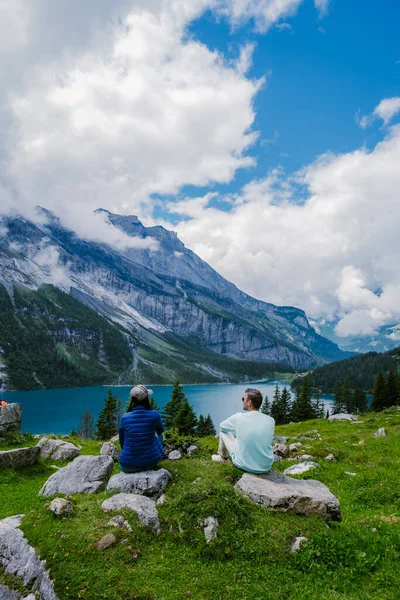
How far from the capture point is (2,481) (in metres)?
16.5

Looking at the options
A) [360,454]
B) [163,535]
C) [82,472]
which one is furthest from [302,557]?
[360,454]

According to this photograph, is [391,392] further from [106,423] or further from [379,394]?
[106,423]

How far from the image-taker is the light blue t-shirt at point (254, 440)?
10398 millimetres

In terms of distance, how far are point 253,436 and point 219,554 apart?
3.36 metres

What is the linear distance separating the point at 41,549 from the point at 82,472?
4500 millimetres

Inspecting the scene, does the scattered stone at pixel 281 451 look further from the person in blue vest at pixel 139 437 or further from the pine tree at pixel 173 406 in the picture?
the pine tree at pixel 173 406

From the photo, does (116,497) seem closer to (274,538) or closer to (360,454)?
(274,538)

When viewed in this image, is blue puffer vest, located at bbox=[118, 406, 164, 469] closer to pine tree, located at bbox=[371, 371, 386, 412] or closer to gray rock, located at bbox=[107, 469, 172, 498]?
gray rock, located at bbox=[107, 469, 172, 498]

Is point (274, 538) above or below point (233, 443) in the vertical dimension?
below

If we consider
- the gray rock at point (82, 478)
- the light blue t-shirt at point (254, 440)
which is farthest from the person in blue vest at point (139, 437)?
the light blue t-shirt at point (254, 440)

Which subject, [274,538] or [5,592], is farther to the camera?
[274,538]

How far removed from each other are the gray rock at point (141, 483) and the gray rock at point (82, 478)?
47.5 inches

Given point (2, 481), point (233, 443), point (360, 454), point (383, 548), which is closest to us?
point (383, 548)

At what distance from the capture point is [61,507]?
897 cm
